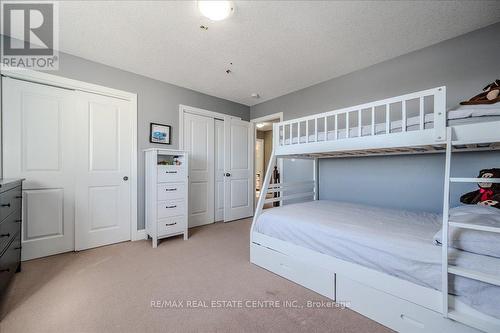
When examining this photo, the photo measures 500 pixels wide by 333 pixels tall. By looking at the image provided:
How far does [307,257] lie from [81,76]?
10.5 feet

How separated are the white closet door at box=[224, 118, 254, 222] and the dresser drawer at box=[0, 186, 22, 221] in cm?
263

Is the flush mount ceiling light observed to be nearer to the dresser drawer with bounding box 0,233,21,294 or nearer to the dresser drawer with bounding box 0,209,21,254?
the dresser drawer with bounding box 0,209,21,254

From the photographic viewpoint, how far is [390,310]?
1.34m

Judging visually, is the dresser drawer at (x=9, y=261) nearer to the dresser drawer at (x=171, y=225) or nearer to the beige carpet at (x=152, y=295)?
the beige carpet at (x=152, y=295)

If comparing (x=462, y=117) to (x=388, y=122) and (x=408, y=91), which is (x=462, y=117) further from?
(x=408, y=91)

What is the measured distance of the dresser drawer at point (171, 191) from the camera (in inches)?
109

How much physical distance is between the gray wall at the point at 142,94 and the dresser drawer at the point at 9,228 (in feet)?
3.92

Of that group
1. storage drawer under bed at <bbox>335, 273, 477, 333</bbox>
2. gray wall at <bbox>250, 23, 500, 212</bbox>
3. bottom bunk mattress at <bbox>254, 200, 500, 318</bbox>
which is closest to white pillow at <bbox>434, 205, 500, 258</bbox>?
bottom bunk mattress at <bbox>254, 200, 500, 318</bbox>

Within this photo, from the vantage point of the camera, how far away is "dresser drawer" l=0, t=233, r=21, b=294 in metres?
1.50

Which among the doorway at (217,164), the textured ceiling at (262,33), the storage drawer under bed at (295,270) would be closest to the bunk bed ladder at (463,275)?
the storage drawer under bed at (295,270)

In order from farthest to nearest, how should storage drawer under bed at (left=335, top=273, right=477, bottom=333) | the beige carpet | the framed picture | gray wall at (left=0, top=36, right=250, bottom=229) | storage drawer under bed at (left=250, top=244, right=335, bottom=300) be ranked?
the framed picture
gray wall at (left=0, top=36, right=250, bottom=229)
storage drawer under bed at (left=250, top=244, right=335, bottom=300)
the beige carpet
storage drawer under bed at (left=335, top=273, right=477, bottom=333)

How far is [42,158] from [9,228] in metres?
0.98

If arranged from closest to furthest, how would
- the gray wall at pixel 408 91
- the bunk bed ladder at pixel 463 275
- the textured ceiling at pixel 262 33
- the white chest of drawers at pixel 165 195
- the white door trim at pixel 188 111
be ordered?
the bunk bed ladder at pixel 463 275, the textured ceiling at pixel 262 33, the gray wall at pixel 408 91, the white chest of drawers at pixel 165 195, the white door trim at pixel 188 111

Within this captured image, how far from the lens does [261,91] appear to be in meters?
3.65
